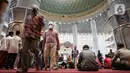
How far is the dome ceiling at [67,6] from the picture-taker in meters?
15.2

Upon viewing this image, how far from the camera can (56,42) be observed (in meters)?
4.23

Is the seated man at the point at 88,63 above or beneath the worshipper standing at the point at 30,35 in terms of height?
beneath

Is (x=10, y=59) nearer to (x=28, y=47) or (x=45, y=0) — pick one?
(x=28, y=47)

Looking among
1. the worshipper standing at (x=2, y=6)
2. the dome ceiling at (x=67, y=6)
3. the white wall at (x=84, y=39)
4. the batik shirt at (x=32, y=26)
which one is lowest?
the worshipper standing at (x=2, y=6)

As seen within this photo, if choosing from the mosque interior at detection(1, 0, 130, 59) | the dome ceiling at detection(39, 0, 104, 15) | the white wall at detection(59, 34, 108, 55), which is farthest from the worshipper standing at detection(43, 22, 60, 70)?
the white wall at detection(59, 34, 108, 55)

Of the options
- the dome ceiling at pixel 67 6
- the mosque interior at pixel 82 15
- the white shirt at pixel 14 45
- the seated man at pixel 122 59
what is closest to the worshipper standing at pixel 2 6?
the white shirt at pixel 14 45

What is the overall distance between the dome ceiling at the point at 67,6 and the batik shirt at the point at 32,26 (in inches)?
496

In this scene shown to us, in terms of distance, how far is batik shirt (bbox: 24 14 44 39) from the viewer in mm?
2845

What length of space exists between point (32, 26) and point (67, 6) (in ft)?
44.6

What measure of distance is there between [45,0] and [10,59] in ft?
38.1

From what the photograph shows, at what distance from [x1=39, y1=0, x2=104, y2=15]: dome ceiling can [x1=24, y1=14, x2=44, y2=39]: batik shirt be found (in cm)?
1260

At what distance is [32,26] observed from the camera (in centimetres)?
291

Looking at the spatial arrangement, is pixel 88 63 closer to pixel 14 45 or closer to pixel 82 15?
pixel 14 45

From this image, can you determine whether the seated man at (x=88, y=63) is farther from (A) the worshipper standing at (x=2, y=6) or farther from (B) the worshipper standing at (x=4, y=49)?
(A) the worshipper standing at (x=2, y=6)
